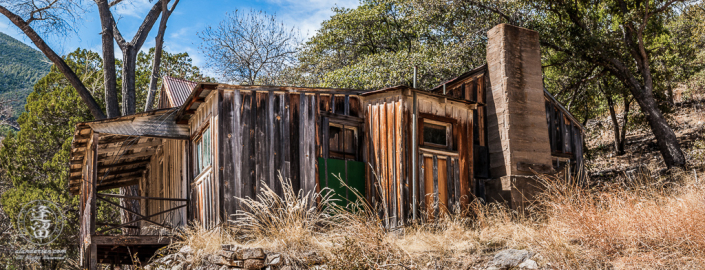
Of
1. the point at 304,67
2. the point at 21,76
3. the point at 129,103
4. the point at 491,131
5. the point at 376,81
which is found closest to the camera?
the point at 491,131

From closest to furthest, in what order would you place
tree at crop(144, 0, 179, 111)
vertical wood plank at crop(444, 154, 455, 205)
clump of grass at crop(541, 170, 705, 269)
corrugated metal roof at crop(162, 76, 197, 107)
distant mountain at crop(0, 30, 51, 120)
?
clump of grass at crop(541, 170, 705, 269)
vertical wood plank at crop(444, 154, 455, 205)
corrugated metal roof at crop(162, 76, 197, 107)
tree at crop(144, 0, 179, 111)
distant mountain at crop(0, 30, 51, 120)

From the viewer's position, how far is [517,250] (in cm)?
775

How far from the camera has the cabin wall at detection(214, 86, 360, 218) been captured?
9438 millimetres

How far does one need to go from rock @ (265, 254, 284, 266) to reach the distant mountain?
32262 millimetres

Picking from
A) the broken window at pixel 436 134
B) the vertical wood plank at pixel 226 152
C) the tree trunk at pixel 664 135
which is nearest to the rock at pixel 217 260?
the vertical wood plank at pixel 226 152

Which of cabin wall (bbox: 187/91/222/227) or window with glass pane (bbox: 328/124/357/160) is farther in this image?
window with glass pane (bbox: 328/124/357/160)

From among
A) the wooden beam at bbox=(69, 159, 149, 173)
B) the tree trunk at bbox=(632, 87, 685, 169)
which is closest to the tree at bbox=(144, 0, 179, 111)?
the wooden beam at bbox=(69, 159, 149, 173)

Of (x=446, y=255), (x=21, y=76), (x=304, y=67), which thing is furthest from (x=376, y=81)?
(x=21, y=76)

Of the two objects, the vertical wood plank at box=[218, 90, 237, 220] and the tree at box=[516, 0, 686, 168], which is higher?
the tree at box=[516, 0, 686, 168]

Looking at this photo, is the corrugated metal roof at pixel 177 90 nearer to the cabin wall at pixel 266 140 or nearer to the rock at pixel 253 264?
the cabin wall at pixel 266 140

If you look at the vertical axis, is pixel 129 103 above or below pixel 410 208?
above

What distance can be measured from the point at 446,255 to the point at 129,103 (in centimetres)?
1367

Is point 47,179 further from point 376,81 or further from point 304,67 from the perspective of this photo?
point 376,81

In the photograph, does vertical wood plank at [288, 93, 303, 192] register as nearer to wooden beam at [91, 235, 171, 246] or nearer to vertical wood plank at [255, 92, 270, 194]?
vertical wood plank at [255, 92, 270, 194]
